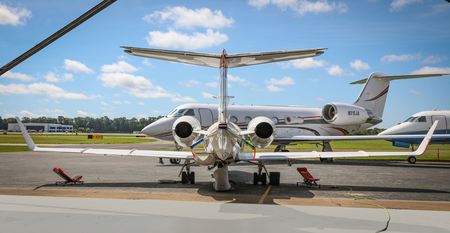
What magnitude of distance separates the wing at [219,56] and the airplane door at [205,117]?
922cm

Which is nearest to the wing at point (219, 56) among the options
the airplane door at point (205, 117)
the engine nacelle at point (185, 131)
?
the engine nacelle at point (185, 131)

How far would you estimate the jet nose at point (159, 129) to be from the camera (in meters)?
15.4

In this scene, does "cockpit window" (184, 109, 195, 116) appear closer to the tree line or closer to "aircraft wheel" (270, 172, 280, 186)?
"aircraft wheel" (270, 172, 280, 186)

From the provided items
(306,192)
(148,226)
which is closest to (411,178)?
(306,192)

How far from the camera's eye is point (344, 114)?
19812 mm

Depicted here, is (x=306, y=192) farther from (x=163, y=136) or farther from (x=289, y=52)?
(x=163, y=136)

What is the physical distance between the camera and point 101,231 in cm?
457

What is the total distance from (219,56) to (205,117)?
994 centimetres

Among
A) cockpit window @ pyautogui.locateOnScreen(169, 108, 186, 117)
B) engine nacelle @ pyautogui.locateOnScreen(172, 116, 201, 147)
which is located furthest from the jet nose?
engine nacelle @ pyautogui.locateOnScreen(172, 116, 201, 147)

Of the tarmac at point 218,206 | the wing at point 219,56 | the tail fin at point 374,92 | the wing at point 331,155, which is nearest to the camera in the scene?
the tarmac at point 218,206

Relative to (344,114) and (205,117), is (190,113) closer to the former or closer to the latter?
(205,117)

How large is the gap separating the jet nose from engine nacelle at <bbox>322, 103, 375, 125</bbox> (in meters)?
10.9

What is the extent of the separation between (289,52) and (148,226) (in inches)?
178

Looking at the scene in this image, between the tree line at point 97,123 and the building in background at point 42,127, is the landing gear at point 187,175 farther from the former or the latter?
the tree line at point 97,123
